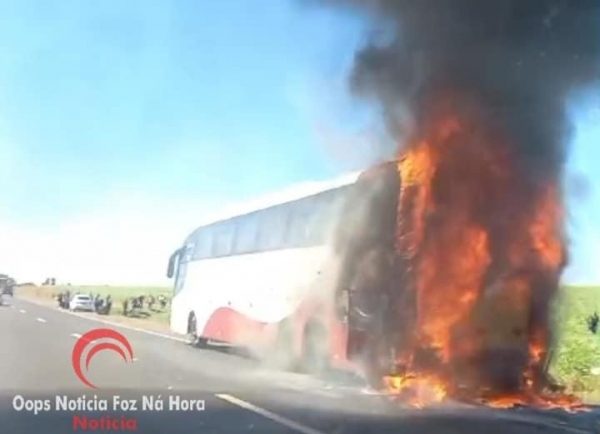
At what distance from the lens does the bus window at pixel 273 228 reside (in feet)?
14.8

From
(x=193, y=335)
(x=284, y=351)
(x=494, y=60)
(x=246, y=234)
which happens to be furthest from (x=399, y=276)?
(x=494, y=60)

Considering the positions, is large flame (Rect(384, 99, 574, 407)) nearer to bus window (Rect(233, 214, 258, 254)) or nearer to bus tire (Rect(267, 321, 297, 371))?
bus tire (Rect(267, 321, 297, 371))

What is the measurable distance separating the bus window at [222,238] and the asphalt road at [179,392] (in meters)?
0.49

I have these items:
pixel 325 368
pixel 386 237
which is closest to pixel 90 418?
pixel 325 368

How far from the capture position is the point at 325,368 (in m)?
4.54

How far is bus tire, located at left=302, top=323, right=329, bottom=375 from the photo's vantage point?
451 cm

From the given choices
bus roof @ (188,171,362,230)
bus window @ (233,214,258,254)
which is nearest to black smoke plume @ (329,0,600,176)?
bus roof @ (188,171,362,230)

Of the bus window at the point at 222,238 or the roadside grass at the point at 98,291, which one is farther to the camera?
the bus window at the point at 222,238

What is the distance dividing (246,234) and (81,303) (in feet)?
2.83

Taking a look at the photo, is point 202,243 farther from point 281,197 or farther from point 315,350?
point 315,350

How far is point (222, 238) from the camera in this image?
14.7ft

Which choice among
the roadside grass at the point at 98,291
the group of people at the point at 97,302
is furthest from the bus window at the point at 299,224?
the group of people at the point at 97,302

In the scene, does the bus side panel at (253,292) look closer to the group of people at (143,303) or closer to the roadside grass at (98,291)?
the group of people at (143,303)

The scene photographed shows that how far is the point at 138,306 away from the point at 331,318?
→ 2.97 feet
